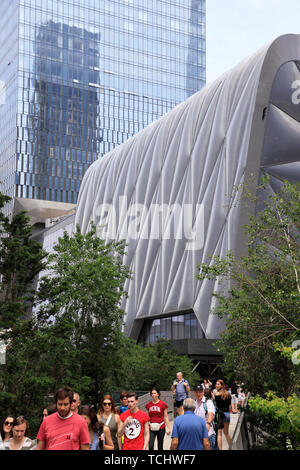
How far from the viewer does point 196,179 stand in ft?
157

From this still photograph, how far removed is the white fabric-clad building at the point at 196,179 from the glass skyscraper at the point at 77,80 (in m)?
54.1

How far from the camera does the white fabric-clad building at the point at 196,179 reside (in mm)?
41750

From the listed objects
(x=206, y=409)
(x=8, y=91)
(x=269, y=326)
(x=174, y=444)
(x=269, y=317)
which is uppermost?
(x=8, y=91)

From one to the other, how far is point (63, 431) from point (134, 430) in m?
2.69

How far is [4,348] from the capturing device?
1975 centimetres

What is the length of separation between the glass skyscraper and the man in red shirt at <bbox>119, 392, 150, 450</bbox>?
9917 cm

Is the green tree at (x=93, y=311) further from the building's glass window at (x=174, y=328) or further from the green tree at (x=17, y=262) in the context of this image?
the building's glass window at (x=174, y=328)

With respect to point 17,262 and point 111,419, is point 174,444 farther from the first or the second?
point 17,262

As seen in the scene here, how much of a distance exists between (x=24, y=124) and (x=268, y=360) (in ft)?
346

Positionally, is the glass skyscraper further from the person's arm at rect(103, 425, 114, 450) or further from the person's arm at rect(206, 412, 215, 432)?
the person's arm at rect(103, 425, 114, 450)

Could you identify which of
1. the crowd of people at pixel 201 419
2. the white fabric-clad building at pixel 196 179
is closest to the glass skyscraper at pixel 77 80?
the white fabric-clad building at pixel 196 179

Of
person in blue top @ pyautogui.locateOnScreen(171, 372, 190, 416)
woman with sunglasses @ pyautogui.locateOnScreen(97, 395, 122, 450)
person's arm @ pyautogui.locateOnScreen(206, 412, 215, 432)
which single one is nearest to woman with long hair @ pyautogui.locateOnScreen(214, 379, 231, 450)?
person's arm @ pyautogui.locateOnScreen(206, 412, 215, 432)

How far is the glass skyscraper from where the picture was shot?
11688cm

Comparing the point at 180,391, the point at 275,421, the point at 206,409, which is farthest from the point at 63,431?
the point at 180,391
